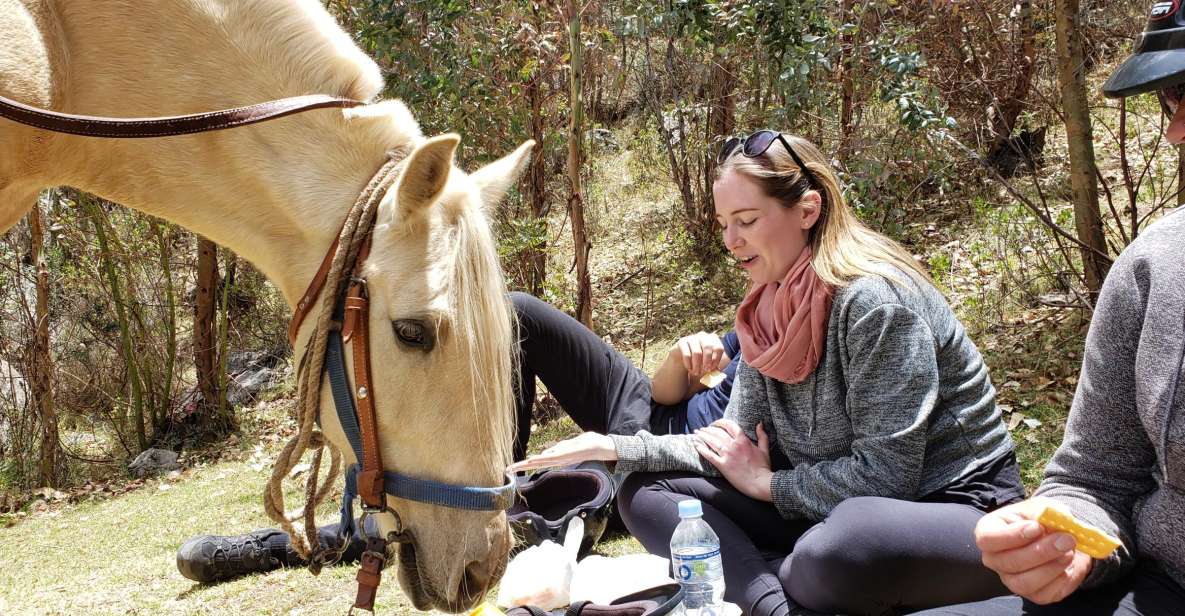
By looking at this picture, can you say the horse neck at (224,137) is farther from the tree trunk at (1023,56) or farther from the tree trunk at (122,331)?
the tree trunk at (122,331)

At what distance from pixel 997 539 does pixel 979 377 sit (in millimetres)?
809

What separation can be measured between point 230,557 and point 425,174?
2.34 m

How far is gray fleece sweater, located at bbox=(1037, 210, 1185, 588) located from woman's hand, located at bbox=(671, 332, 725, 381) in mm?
1442

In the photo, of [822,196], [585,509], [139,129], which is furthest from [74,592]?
[822,196]

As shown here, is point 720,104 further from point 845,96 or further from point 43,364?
point 43,364

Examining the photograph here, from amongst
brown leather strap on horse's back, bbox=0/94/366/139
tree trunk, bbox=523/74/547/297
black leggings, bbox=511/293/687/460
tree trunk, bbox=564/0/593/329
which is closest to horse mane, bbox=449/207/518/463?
brown leather strap on horse's back, bbox=0/94/366/139

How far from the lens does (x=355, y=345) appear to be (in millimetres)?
1832

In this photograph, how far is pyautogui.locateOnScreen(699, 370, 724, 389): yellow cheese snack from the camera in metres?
3.09

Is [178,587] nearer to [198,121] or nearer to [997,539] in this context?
[198,121]

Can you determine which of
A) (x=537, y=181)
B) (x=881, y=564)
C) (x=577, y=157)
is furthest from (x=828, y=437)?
(x=537, y=181)

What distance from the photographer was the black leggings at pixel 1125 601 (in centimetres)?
148

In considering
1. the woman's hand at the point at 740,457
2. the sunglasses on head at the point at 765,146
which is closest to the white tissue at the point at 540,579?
the woman's hand at the point at 740,457

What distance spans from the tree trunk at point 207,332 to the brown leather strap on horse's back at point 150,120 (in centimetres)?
536

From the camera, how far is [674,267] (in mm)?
7523
